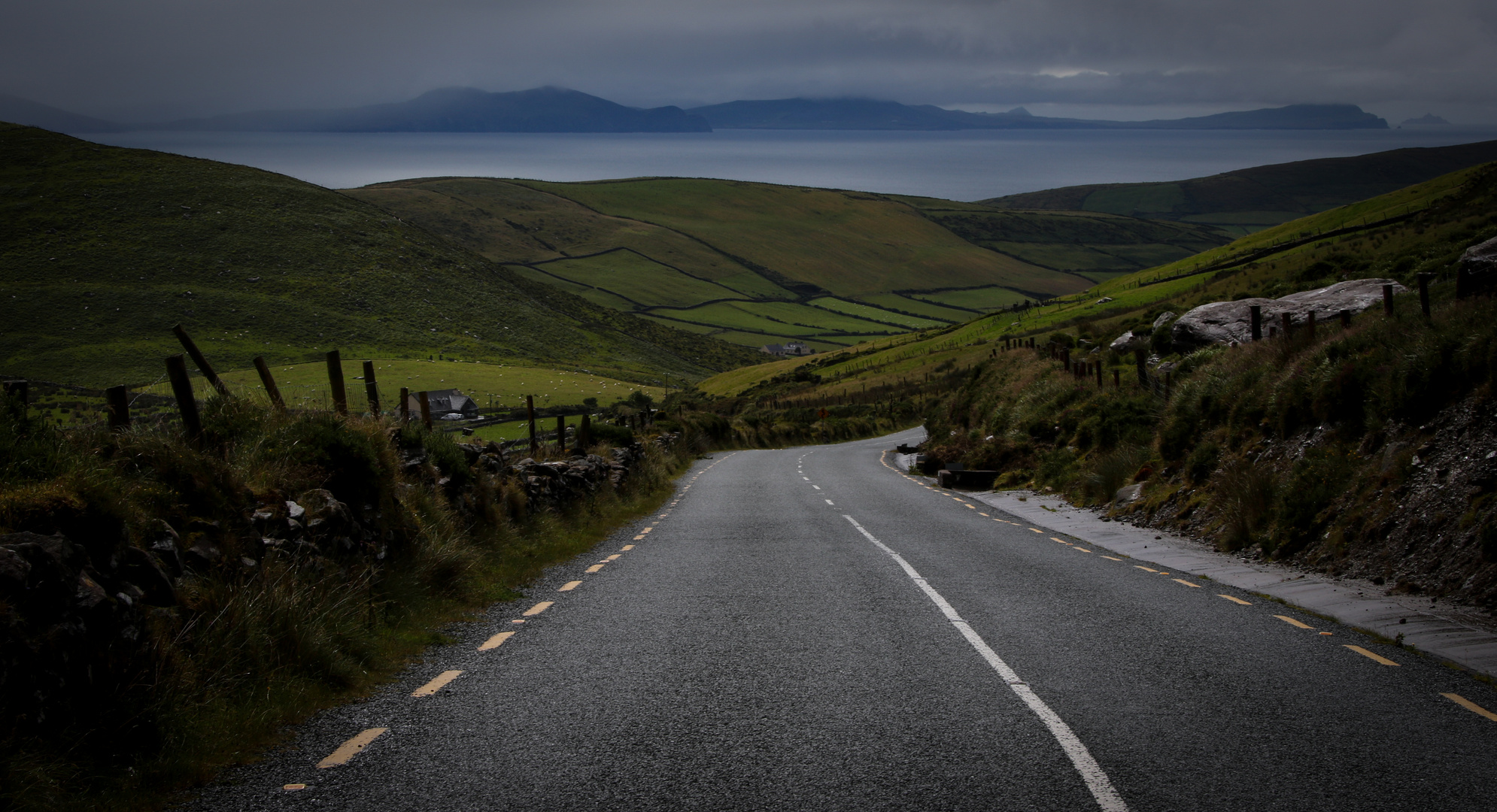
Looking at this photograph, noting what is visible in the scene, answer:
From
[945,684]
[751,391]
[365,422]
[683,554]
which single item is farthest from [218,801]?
[751,391]

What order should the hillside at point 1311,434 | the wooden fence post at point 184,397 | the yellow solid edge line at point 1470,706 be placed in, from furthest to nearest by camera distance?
1. the hillside at point 1311,434
2. the wooden fence post at point 184,397
3. the yellow solid edge line at point 1470,706

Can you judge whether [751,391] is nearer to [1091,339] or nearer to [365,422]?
[1091,339]

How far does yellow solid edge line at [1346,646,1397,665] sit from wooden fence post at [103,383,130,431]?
33.4 ft

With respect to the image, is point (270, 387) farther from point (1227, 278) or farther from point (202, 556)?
point (1227, 278)

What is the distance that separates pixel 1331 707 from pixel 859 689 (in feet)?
10.0

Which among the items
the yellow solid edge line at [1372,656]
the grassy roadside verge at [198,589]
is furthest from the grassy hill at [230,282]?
the yellow solid edge line at [1372,656]

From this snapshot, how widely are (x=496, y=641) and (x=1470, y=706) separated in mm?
7427

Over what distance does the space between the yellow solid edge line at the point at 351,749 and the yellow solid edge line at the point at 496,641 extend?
2189mm

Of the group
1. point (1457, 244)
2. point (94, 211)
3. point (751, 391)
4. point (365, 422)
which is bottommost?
point (751, 391)

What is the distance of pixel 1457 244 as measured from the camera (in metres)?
29.0

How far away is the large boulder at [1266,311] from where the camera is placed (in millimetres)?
23531

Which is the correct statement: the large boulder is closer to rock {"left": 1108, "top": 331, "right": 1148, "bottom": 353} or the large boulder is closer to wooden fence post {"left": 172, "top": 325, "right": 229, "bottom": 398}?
rock {"left": 1108, "top": 331, "right": 1148, "bottom": 353}

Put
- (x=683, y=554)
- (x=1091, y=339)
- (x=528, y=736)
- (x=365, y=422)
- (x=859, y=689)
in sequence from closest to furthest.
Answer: (x=528, y=736) < (x=859, y=689) < (x=365, y=422) < (x=683, y=554) < (x=1091, y=339)

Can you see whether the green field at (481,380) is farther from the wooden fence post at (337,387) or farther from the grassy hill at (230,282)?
the wooden fence post at (337,387)
